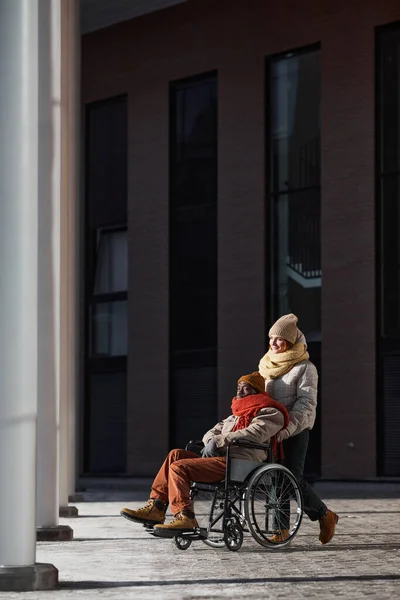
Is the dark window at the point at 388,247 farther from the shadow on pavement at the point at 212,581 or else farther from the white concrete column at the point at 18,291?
the white concrete column at the point at 18,291

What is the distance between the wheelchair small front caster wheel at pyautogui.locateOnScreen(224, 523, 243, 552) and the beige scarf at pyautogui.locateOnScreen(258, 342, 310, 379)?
4.37ft

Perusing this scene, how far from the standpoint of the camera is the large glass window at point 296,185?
26781 mm

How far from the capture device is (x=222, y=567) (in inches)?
373

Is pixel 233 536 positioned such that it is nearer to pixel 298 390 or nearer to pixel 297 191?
pixel 298 390

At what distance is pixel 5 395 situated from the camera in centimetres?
798

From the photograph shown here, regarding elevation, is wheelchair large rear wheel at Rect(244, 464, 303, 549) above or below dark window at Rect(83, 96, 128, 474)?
below

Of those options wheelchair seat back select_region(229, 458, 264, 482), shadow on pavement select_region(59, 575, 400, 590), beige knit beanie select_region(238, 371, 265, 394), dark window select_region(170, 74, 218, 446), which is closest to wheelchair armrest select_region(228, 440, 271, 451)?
wheelchair seat back select_region(229, 458, 264, 482)

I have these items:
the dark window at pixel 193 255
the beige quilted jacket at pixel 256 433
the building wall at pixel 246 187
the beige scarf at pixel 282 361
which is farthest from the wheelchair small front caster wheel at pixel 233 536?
the dark window at pixel 193 255

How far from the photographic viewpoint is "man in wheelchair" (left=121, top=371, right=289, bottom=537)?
34.3 ft

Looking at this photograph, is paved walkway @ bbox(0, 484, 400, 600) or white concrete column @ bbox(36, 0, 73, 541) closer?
paved walkway @ bbox(0, 484, 400, 600)

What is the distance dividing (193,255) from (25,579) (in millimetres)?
21704

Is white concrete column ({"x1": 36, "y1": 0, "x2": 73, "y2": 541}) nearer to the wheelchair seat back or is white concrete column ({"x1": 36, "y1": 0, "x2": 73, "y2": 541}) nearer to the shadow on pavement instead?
the wheelchair seat back

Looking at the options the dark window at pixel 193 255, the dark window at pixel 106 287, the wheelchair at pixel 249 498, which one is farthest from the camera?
the dark window at pixel 106 287

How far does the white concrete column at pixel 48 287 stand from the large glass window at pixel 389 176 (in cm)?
1427
